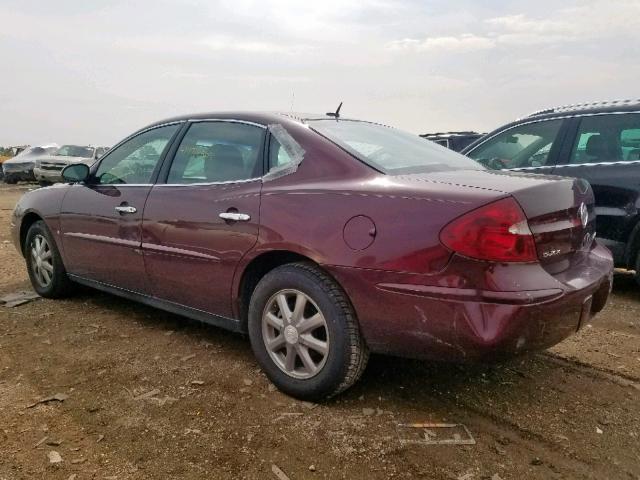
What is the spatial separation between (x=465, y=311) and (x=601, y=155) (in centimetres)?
345

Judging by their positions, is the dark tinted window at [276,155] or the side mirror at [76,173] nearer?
the dark tinted window at [276,155]

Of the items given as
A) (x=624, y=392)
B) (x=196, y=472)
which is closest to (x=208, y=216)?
(x=196, y=472)

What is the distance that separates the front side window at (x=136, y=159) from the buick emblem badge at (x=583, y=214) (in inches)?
99.0

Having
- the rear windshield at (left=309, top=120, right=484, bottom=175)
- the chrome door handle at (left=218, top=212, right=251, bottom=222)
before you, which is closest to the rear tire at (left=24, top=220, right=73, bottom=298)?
the chrome door handle at (left=218, top=212, right=251, bottom=222)

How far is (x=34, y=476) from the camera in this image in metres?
2.17

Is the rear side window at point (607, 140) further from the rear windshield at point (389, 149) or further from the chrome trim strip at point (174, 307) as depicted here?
the chrome trim strip at point (174, 307)

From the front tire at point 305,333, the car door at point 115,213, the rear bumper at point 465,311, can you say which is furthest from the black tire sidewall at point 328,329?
the car door at point 115,213

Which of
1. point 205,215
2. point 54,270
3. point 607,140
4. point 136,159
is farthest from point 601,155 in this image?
point 54,270

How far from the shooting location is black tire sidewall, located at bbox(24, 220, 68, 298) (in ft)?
14.8

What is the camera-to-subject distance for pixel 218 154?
11.0 ft

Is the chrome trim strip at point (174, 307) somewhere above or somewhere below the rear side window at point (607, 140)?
below

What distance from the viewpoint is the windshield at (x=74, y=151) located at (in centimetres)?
1934

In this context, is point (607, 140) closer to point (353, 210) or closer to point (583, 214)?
point (583, 214)

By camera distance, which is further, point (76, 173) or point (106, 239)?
point (76, 173)
